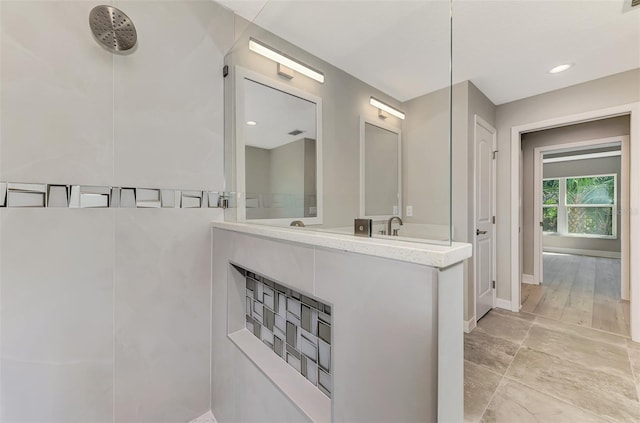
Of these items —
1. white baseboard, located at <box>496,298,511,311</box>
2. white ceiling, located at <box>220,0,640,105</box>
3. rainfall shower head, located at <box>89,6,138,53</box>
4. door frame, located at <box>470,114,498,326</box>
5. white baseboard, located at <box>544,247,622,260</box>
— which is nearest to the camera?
rainfall shower head, located at <box>89,6,138,53</box>

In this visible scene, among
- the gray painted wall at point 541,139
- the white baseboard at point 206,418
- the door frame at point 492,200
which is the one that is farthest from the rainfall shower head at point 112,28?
the gray painted wall at point 541,139

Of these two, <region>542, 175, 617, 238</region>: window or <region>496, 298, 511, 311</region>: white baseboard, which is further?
<region>542, 175, 617, 238</region>: window

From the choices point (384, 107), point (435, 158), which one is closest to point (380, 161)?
point (384, 107)

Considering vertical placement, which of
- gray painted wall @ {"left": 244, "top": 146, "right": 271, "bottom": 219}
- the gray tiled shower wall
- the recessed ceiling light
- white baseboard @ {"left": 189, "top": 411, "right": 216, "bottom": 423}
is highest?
the recessed ceiling light

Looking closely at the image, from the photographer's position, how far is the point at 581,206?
6562 millimetres

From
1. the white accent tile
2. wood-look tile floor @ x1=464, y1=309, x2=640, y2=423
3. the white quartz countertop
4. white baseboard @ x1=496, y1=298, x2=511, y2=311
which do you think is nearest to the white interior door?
white baseboard @ x1=496, y1=298, x2=511, y2=311

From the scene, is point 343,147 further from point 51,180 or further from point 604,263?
point 604,263

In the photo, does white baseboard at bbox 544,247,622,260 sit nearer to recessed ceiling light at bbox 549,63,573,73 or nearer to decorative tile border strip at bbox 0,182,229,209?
recessed ceiling light at bbox 549,63,573,73

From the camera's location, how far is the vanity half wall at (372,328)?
600 millimetres

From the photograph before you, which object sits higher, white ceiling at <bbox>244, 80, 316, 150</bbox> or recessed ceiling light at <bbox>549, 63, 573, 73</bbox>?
recessed ceiling light at <bbox>549, 63, 573, 73</bbox>

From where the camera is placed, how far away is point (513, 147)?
3.04 metres

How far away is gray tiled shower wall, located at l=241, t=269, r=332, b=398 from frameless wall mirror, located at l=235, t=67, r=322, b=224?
48cm

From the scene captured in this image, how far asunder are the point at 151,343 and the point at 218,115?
1366mm

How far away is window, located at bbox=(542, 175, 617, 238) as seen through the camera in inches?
242
